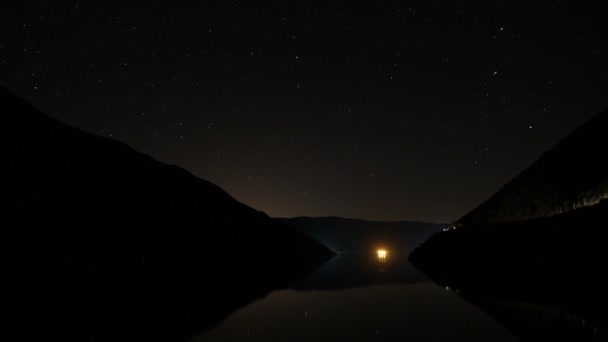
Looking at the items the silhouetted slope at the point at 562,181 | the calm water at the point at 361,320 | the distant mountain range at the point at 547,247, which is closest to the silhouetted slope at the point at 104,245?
the calm water at the point at 361,320

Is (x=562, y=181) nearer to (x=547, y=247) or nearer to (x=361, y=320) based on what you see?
(x=547, y=247)

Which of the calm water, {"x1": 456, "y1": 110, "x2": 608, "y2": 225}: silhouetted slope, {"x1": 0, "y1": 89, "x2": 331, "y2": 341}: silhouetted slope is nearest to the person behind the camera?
the calm water

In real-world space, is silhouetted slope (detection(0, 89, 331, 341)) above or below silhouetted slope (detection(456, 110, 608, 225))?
below

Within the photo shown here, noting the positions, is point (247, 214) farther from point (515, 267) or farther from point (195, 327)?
point (195, 327)

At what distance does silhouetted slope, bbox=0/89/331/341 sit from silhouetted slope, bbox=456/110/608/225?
29952mm

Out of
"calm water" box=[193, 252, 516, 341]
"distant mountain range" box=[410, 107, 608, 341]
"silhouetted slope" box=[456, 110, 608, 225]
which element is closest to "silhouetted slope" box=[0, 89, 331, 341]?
"calm water" box=[193, 252, 516, 341]

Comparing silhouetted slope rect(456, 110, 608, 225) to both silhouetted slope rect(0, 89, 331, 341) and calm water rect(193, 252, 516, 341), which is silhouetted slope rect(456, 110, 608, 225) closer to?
calm water rect(193, 252, 516, 341)

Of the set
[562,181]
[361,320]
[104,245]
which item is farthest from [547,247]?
[104,245]

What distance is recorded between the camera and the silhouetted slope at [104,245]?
1595 centimetres

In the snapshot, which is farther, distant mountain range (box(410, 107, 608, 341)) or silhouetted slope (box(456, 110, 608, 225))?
silhouetted slope (box(456, 110, 608, 225))

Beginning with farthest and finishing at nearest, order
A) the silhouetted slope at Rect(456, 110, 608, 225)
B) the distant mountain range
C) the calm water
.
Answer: the silhouetted slope at Rect(456, 110, 608, 225) → the distant mountain range → the calm water

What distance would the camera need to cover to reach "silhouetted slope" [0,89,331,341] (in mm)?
15953

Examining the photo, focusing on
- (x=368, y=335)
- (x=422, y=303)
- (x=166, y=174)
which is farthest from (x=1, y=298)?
(x=166, y=174)

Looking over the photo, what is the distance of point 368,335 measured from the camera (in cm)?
1149
